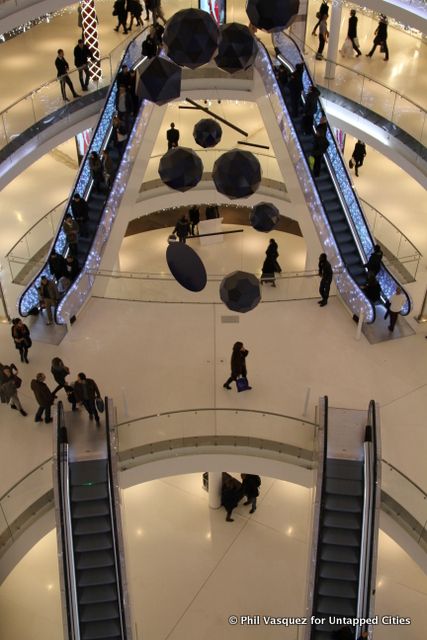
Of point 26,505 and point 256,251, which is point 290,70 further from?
point 26,505

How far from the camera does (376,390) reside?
12023mm

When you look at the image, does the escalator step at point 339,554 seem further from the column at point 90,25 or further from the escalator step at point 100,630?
the column at point 90,25

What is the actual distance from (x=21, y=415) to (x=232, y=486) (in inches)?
176

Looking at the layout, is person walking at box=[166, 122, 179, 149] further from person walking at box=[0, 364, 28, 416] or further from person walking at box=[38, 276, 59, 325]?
Answer: person walking at box=[0, 364, 28, 416]

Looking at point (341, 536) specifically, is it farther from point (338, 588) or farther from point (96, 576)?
point (96, 576)


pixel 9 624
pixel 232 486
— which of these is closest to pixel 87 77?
pixel 232 486

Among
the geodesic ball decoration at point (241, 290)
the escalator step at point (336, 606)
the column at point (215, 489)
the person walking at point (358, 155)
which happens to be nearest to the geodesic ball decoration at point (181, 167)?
the geodesic ball decoration at point (241, 290)

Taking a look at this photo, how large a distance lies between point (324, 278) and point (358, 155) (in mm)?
8470

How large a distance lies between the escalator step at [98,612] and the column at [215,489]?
4168 mm

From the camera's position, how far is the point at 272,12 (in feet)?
17.6

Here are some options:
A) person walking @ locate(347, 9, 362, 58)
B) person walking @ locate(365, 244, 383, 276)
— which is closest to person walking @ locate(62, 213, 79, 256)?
person walking @ locate(365, 244, 383, 276)

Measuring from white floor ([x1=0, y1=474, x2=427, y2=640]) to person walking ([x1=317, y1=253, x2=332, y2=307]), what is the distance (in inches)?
164

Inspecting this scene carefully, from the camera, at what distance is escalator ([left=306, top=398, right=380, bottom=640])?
33.2 ft

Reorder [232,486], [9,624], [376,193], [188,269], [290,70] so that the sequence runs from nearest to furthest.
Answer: [188,269]
[9,624]
[232,486]
[290,70]
[376,193]
